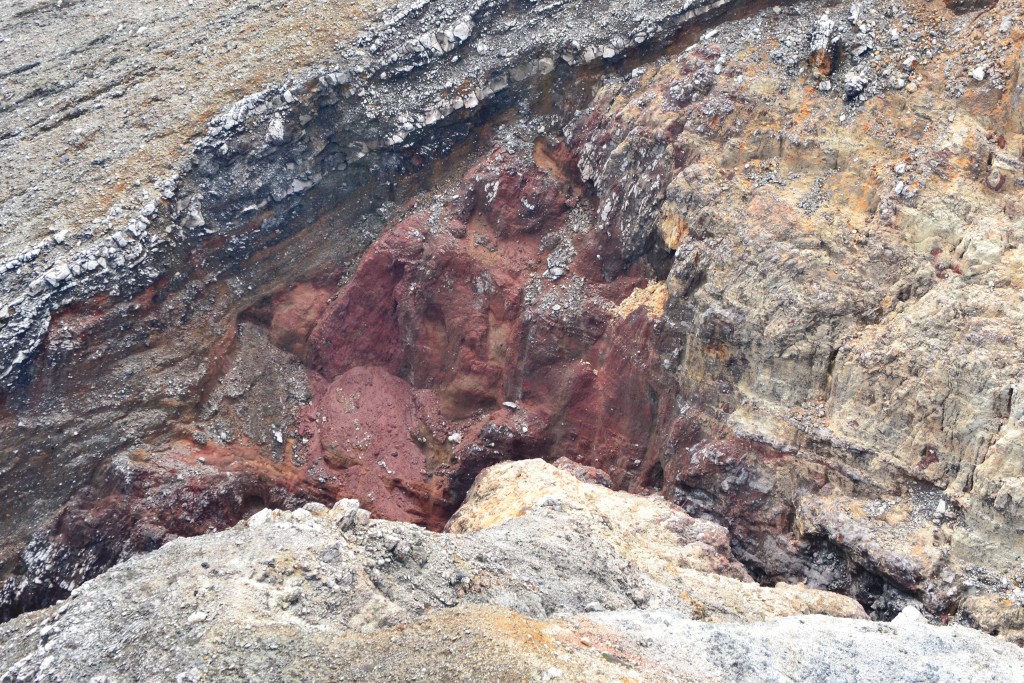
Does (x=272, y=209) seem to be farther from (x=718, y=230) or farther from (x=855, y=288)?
(x=855, y=288)

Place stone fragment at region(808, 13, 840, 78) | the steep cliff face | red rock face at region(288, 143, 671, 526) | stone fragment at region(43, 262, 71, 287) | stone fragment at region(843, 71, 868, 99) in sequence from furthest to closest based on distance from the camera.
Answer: red rock face at region(288, 143, 671, 526) → stone fragment at region(43, 262, 71, 287) → stone fragment at region(808, 13, 840, 78) → stone fragment at region(843, 71, 868, 99) → the steep cliff face

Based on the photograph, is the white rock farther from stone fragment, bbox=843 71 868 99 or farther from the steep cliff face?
stone fragment, bbox=843 71 868 99

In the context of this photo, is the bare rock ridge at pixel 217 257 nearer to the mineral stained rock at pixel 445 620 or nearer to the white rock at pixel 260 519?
the white rock at pixel 260 519

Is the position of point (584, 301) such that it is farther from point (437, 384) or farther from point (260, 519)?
point (260, 519)

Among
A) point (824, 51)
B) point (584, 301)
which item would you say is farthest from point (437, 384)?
point (824, 51)

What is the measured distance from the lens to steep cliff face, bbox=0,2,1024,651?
1911cm

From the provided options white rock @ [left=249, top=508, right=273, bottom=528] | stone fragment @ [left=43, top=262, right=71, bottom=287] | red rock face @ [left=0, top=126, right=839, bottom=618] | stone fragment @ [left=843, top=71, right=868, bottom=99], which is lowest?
red rock face @ [left=0, top=126, right=839, bottom=618]

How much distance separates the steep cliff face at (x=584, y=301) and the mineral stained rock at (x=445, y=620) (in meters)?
3.07

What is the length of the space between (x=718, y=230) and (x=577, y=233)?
15.3 ft

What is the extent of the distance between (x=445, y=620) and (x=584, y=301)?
39.3ft

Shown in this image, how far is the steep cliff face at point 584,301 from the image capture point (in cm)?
1911

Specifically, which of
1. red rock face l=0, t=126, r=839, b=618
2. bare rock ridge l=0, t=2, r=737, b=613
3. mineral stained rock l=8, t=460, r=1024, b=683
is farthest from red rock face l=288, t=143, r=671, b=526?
mineral stained rock l=8, t=460, r=1024, b=683

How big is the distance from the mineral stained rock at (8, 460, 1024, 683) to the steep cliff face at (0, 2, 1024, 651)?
10.1ft

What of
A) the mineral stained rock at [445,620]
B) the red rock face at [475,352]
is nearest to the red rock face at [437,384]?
the red rock face at [475,352]
